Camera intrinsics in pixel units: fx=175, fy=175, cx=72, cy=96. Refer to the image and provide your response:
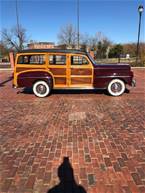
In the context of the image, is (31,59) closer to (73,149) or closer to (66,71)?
(66,71)

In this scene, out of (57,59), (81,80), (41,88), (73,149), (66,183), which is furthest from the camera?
(41,88)

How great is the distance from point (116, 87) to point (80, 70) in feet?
5.89

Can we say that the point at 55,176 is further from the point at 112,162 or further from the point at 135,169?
the point at 135,169

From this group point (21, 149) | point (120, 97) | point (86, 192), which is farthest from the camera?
point (120, 97)

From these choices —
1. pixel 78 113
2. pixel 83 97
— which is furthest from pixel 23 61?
pixel 78 113

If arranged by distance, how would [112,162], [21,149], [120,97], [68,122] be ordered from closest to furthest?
[112,162] < [21,149] < [68,122] < [120,97]

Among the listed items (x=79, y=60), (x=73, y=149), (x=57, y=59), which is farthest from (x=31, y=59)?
(x=73, y=149)

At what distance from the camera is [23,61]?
7.75 metres

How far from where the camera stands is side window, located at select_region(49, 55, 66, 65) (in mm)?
7605

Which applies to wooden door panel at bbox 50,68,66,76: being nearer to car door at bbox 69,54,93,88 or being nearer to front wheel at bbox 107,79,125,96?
car door at bbox 69,54,93,88

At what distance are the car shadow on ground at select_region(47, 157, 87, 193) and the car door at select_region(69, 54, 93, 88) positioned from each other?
5145 mm

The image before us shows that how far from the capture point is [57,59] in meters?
7.64

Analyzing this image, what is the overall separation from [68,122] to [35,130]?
96 centimetres

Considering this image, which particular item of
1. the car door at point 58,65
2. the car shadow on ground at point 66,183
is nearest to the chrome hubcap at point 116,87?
the car door at point 58,65
